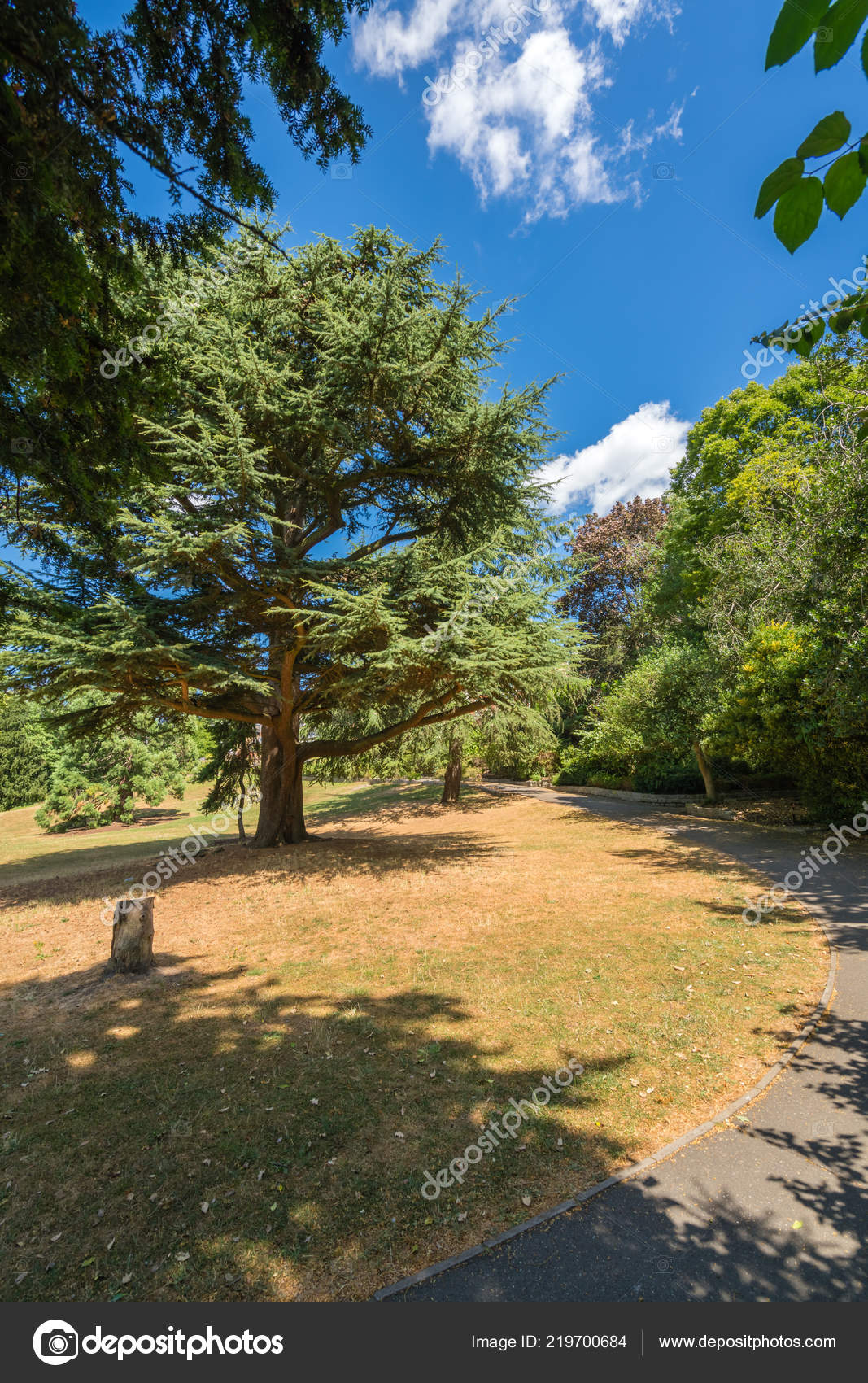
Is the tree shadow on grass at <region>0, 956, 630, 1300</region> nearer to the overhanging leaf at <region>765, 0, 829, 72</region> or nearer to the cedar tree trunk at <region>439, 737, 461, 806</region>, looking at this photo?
the overhanging leaf at <region>765, 0, 829, 72</region>

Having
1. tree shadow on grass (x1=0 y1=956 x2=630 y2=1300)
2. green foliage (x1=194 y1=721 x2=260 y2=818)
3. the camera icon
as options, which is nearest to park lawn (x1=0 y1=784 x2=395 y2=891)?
green foliage (x1=194 y1=721 x2=260 y2=818)

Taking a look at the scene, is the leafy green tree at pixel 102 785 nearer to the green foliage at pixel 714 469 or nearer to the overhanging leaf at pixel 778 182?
the green foliage at pixel 714 469

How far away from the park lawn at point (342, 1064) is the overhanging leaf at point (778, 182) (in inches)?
165

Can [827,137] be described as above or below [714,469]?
below

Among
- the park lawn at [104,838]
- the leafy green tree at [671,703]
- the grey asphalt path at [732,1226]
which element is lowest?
the park lawn at [104,838]

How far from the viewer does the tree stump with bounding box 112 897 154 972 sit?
6324 mm

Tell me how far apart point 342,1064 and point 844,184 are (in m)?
5.53

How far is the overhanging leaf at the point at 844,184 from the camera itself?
1.32 meters

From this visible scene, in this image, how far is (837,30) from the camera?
1.15 metres

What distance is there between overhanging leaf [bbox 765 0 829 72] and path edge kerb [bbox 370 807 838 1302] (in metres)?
4.29

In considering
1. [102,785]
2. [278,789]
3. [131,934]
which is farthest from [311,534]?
[102,785]

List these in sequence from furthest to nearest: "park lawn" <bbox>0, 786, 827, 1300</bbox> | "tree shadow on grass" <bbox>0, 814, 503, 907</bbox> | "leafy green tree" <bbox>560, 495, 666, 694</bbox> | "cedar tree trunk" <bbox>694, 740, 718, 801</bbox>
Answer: "leafy green tree" <bbox>560, 495, 666, 694</bbox>
"cedar tree trunk" <bbox>694, 740, 718, 801</bbox>
"tree shadow on grass" <bbox>0, 814, 503, 907</bbox>
"park lawn" <bbox>0, 786, 827, 1300</bbox>

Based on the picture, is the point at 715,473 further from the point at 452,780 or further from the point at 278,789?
the point at 278,789

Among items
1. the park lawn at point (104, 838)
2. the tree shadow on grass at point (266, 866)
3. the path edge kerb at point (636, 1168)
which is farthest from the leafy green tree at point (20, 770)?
the path edge kerb at point (636, 1168)
